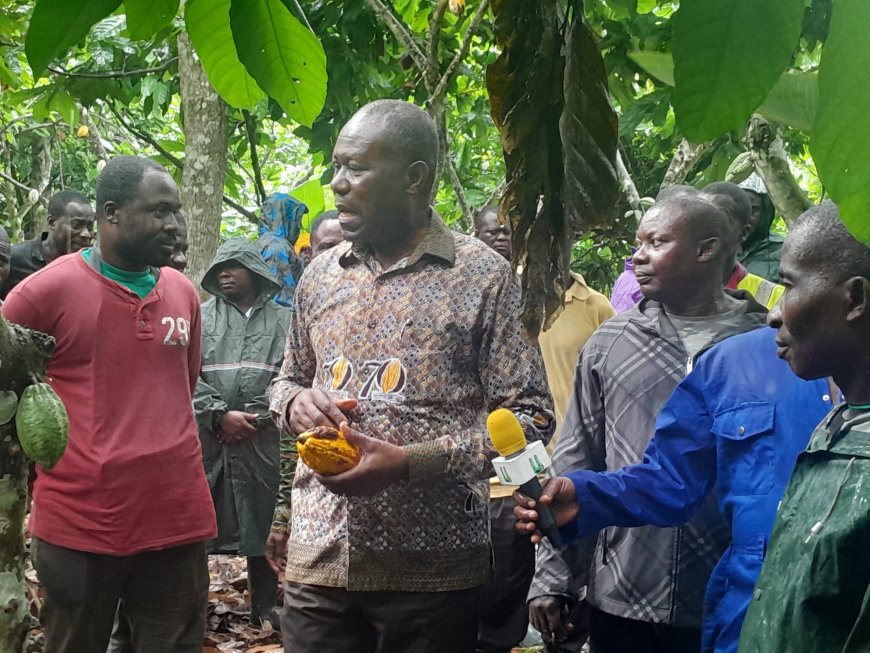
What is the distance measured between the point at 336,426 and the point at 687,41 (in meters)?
1.89

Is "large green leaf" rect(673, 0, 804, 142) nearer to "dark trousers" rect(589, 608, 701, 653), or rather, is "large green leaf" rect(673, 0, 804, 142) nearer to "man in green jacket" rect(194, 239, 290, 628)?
"dark trousers" rect(589, 608, 701, 653)

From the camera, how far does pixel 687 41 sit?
30.3 inches

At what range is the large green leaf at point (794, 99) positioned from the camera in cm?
78

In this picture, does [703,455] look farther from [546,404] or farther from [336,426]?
[336,426]

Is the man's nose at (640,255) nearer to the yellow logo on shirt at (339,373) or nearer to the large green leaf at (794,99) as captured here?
the yellow logo on shirt at (339,373)

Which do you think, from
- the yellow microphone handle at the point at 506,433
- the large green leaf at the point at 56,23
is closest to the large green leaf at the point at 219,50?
the large green leaf at the point at 56,23

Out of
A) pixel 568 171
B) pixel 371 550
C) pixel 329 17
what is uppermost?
pixel 329 17

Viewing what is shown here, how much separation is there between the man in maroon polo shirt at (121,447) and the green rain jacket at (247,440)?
1.41 meters

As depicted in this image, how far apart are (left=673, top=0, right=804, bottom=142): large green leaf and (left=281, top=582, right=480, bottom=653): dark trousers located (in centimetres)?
206

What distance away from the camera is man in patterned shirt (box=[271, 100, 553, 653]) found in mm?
2664

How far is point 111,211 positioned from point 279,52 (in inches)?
101

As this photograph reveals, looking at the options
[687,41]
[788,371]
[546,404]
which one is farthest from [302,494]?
[687,41]

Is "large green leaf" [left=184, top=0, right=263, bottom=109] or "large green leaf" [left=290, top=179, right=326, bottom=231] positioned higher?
"large green leaf" [left=290, top=179, right=326, bottom=231]

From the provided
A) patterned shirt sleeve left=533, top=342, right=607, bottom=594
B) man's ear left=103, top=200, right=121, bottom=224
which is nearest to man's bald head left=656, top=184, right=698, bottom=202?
patterned shirt sleeve left=533, top=342, right=607, bottom=594
